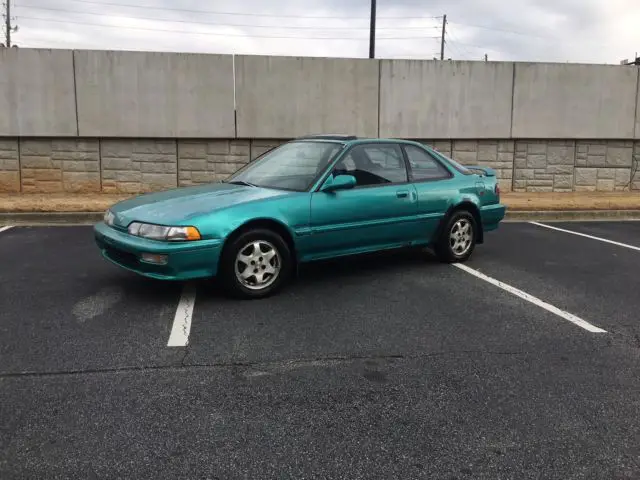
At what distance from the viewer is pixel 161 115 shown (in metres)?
12.3

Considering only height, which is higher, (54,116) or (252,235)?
(54,116)

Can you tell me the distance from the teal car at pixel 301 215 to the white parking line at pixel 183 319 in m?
0.30

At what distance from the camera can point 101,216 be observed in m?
9.96

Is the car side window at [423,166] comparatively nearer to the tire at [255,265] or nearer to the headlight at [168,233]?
the tire at [255,265]

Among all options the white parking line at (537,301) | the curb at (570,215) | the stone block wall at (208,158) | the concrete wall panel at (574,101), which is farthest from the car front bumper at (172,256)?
the concrete wall panel at (574,101)

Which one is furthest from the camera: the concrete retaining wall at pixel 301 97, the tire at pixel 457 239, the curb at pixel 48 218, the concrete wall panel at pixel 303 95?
the concrete wall panel at pixel 303 95

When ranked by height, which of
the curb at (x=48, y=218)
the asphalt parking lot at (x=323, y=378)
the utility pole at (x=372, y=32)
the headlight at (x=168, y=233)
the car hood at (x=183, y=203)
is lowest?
the asphalt parking lot at (x=323, y=378)

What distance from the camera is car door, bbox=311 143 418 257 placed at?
5.50 m

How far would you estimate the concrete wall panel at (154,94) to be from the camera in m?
12.1

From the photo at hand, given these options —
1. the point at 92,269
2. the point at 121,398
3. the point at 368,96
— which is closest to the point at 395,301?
the point at 121,398

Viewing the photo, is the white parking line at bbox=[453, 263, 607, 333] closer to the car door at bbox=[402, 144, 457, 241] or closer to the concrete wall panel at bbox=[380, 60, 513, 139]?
the car door at bbox=[402, 144, 457, 241]

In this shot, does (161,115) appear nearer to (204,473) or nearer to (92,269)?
(92,269)

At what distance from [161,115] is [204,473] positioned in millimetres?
10817

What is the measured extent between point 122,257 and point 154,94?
322 inches
